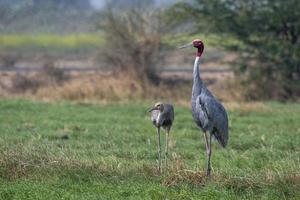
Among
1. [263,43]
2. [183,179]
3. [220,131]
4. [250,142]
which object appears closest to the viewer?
[183,179]

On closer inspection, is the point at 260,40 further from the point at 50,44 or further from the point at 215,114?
the point at 50,44

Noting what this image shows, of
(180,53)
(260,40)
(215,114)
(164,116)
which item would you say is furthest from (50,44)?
(215,114)

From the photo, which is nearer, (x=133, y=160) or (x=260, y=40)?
(x=133, y=160)

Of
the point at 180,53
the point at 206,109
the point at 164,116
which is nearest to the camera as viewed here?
the point at 206,109

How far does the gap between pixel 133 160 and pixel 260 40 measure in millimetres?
19137

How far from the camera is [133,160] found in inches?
540

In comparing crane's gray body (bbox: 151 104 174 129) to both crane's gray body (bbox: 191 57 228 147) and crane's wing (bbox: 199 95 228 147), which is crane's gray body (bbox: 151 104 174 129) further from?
crane's wing (bbox: 199 95 228 147)

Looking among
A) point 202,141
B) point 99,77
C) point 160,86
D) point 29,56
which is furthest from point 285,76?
point 29,56

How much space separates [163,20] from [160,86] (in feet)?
11.0

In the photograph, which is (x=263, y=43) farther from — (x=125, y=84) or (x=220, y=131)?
(x=220, y=131)

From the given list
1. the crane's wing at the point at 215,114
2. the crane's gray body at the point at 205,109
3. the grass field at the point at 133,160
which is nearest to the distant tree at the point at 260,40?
the grass field at the point at 133,160

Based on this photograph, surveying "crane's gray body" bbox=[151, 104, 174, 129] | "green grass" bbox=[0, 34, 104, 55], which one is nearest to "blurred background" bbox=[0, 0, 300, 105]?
"crane's gray body" bbox=[151, 104, 174, 129]

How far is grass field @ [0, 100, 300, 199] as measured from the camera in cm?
1126

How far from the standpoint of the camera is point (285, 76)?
32031mm
